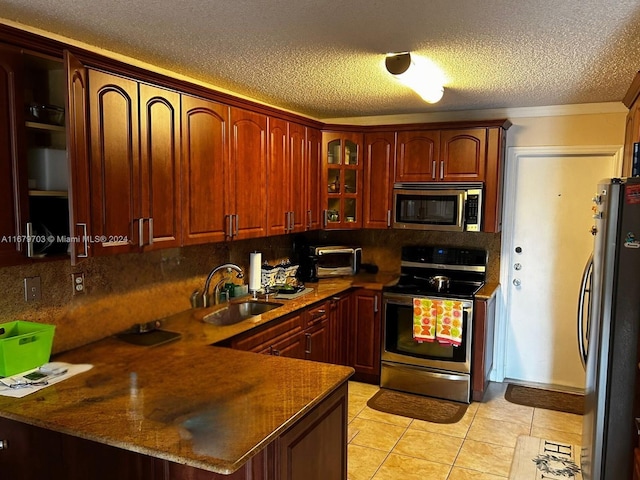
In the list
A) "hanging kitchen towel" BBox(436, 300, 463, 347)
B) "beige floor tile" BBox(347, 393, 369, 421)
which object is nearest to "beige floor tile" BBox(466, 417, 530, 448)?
"hanging kitchen towel" BBox(436, 300, 463, 347)

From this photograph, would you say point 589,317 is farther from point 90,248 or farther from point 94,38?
point 94,38

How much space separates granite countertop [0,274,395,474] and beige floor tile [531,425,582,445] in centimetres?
206

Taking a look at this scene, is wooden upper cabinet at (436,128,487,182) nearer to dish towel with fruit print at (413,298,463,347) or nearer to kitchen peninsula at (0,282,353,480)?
dish towel with fruit print at (413,298,463,347)

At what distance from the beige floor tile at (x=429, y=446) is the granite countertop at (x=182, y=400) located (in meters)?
1.35

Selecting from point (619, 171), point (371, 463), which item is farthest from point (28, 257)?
point (619, 171)

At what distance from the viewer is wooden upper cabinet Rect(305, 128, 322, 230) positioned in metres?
4.18

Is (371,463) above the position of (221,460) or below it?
below

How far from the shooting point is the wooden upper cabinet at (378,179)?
439 cm

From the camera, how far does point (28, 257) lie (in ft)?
6.48

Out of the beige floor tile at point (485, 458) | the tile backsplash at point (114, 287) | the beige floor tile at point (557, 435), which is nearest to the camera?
the tile backsplash at point (114, 287)

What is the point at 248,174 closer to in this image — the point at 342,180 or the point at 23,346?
the point at 342,180

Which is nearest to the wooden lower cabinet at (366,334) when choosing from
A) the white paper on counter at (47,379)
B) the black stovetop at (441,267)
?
the black stovetop at (441,267)

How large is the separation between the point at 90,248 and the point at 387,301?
2.57 metres

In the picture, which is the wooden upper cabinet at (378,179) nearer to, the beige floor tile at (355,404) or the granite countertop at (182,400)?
the beige floor tile at (355,404)
